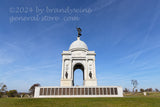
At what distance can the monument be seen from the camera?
34.2 metres

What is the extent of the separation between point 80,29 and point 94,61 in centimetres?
2104

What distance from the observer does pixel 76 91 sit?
34.8 m

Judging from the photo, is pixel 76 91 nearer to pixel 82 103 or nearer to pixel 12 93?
pixel 82 103

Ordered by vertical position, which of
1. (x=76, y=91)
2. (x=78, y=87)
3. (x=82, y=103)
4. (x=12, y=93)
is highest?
(x=78, y=87)

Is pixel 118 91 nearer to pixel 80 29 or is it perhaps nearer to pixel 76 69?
pixel 76 69

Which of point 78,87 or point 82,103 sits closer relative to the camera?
point 82,103

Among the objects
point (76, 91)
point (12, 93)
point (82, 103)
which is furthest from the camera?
point (12, 93)

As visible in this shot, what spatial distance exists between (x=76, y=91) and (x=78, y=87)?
1409 mm

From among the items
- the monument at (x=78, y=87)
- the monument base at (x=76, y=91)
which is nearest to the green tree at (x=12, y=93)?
the monument at (x=78, y=87)

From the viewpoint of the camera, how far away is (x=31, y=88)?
79938 mm

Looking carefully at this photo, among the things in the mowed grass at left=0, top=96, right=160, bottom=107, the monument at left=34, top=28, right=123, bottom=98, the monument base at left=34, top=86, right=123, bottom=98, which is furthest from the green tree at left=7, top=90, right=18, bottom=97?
the mowed grass at left=0, top=96, right=160, bottom=107

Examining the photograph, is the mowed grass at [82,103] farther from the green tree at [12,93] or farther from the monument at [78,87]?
the green tree at [12,93]

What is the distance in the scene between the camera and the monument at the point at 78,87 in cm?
3425

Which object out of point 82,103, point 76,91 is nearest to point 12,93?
point 76,91
